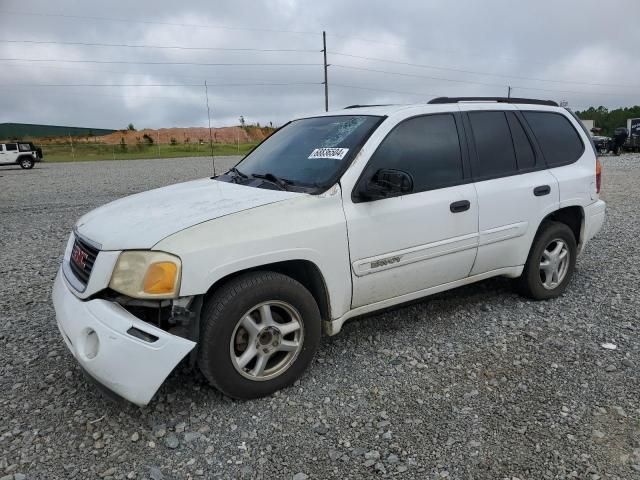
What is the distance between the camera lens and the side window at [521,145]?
4.18 metres

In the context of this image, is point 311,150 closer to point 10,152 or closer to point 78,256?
point 78,256

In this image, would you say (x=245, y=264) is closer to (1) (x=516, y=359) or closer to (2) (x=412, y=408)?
(2) (x=412, y=408)

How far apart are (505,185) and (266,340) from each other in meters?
2.30

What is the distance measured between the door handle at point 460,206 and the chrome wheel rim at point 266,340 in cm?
143

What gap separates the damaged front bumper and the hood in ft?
1.27

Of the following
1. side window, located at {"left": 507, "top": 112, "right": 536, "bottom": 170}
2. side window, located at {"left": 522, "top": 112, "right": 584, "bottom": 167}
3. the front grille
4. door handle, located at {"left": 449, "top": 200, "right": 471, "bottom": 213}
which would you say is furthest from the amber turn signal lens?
side window, located at {"left": 522, "top": 112, "right": 584, "bottom": 167}

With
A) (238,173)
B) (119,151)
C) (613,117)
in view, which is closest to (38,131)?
(119,151)

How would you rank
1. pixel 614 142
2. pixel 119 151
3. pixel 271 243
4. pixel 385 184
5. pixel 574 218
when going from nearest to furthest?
pixel 271 243, pixel 385 184, pixel 574 218, pixel 614 142, pixel 119 151

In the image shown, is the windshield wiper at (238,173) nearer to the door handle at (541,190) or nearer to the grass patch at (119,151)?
the door handle at (541,190)

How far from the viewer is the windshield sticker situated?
11.0ft

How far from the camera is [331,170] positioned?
10.8 ft

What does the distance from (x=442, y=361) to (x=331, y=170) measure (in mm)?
1519

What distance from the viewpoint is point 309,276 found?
321 cm

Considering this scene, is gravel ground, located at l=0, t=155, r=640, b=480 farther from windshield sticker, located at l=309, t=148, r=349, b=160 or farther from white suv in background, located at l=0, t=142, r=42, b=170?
white suv in background, located at l=0, t=142, r=42, b=170
